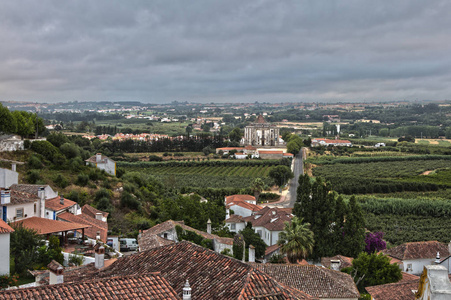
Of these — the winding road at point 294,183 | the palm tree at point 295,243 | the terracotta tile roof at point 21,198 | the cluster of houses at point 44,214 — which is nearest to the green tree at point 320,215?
the palm tree at point 295,243

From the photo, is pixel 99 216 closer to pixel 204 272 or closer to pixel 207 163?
pixel 204 272

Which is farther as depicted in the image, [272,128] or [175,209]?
[272,128]

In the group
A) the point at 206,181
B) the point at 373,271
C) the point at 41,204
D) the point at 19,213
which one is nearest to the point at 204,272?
the point at 373,271

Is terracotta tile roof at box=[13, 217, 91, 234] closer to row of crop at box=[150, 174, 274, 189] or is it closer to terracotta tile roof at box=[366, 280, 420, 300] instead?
terracotta tile roof at box=[366, 280, 420, 300]

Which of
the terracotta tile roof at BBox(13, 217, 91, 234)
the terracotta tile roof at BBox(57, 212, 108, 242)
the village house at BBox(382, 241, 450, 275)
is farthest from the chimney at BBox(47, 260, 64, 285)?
the village house at BBox(382, 241, 450, 275)

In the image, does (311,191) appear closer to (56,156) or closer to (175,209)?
(175,209)

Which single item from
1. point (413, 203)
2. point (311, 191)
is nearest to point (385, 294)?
point (311, 191)
